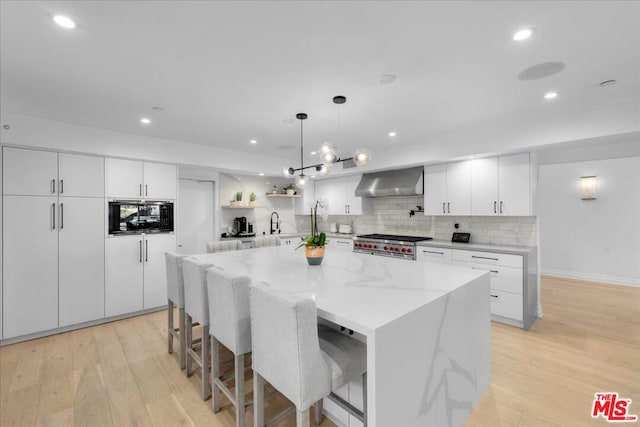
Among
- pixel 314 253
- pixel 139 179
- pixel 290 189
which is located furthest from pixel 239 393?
pixel 290 189

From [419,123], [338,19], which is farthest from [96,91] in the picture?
[419,123]

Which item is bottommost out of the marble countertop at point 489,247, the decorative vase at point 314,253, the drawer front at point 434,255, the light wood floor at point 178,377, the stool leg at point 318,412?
the light wood floor at point 178,377

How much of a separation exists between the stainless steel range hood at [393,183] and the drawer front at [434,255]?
3.16 feet

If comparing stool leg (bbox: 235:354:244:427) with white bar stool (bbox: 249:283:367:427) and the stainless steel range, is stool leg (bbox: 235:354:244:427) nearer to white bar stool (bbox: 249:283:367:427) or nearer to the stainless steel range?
white bar stool (bbox: 249:283:367:427)

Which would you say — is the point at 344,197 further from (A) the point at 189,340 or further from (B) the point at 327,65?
(A) the point at 189,340

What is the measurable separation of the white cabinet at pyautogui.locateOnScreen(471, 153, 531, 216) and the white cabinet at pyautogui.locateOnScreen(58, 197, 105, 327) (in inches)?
203

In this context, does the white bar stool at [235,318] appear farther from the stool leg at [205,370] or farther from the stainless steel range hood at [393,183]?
the stainless steel range hood at [393,183]

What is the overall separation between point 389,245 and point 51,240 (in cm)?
462

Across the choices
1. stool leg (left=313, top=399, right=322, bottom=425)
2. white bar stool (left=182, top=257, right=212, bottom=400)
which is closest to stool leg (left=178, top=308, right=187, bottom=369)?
white bar stool (left=182, top=257, right=212, bottom=400)

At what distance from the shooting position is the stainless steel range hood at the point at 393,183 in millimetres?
4703

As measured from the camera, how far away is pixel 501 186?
3.82 m

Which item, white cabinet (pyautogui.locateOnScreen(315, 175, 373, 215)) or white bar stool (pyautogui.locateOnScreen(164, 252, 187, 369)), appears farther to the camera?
white cabinet (pyautogui.locateOnScreen(315, 175, 373, 215))

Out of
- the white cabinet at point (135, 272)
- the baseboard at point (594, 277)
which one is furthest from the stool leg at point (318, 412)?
the baseboard at point (594, 277)

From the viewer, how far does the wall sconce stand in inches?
220
